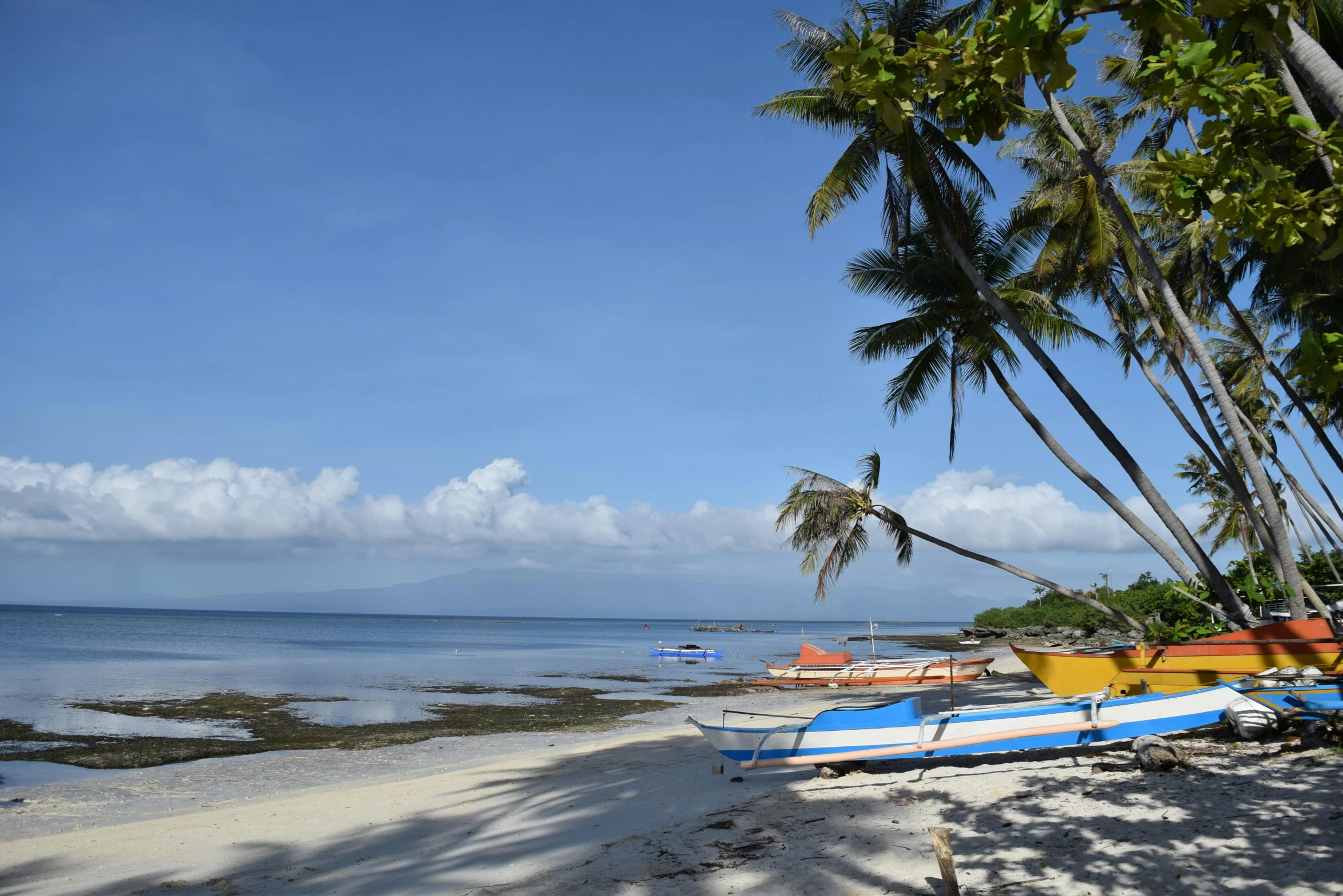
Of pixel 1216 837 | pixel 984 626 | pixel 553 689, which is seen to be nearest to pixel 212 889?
pixel 1216 837

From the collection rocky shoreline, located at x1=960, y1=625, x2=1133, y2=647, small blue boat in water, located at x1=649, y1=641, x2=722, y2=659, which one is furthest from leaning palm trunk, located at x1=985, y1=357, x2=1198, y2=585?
small blue boat in water, located at x1=649, y1=641, x2=722, y2=659

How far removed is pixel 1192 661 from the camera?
402 inches

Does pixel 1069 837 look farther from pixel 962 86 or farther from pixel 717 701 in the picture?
pixel 717 701

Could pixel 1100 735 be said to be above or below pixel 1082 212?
below

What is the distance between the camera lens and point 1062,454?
13898 millimetres

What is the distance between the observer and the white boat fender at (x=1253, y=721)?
26.5 ft

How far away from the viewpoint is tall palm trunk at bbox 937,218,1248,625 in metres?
12.2

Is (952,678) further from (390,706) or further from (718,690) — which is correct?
(718,690)

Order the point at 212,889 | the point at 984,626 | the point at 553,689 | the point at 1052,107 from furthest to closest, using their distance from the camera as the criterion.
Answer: the point at 984,626 → the point at 553,689 → the point at 1052,107 → the point at 212,889

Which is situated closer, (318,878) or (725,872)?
(725,872)

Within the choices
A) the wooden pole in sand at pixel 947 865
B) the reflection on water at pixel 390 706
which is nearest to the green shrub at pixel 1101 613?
the wooden pole in sand at pixel 947 865

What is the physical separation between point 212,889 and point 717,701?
61.9 ft

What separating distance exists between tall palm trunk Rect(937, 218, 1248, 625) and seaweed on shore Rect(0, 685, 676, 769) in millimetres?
11881

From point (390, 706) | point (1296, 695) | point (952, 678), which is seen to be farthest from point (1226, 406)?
point (390, 706)
